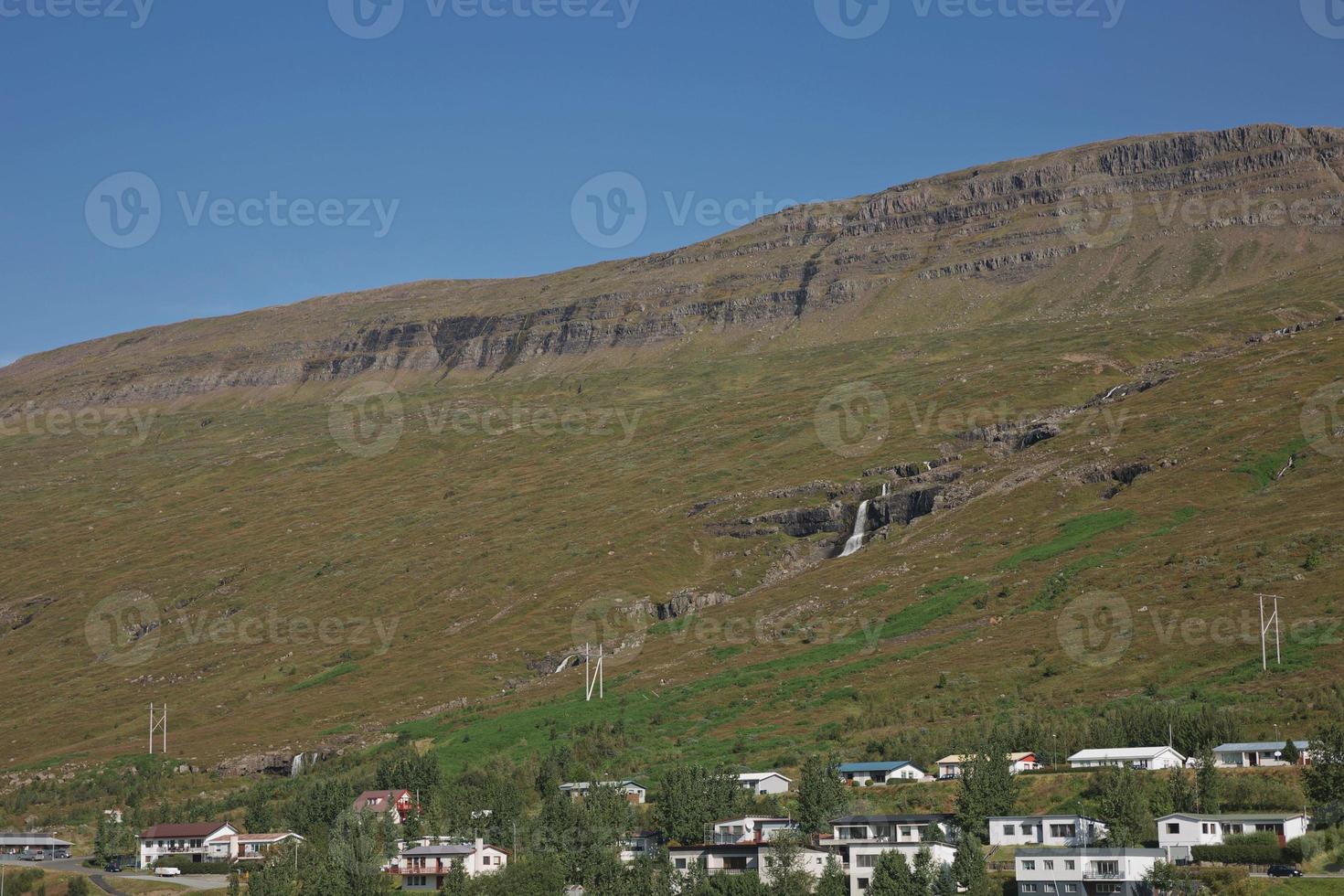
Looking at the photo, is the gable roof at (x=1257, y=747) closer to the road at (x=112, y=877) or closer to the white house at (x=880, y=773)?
the white house at (x=880, y=773)

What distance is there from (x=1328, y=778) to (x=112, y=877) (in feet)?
257

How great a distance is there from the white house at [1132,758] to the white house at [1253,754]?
7.91ft

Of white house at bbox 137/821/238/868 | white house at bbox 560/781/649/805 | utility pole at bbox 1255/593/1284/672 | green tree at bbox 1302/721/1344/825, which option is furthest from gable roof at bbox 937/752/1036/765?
white house at bbox 137/821/238/868

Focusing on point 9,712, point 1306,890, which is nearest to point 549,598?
point 9,712

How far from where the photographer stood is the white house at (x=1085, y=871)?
252ft

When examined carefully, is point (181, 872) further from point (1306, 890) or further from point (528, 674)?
point (1306, 890)

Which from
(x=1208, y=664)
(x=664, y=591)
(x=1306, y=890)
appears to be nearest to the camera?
(x=1306, y=890)

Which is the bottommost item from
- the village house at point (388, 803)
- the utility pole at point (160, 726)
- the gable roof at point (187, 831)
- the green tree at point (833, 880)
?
the green tree at point (833, 880)

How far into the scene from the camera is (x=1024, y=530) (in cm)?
18050

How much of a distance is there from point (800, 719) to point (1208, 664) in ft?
112

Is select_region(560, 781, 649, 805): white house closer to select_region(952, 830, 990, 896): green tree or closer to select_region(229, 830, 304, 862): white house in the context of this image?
select_region(229, 830, 304, 862): white house

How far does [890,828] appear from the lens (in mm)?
88625

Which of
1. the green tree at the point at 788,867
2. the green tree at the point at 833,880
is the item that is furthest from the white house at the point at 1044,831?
the green tree at the point at 788,867

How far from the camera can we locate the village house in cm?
11412
